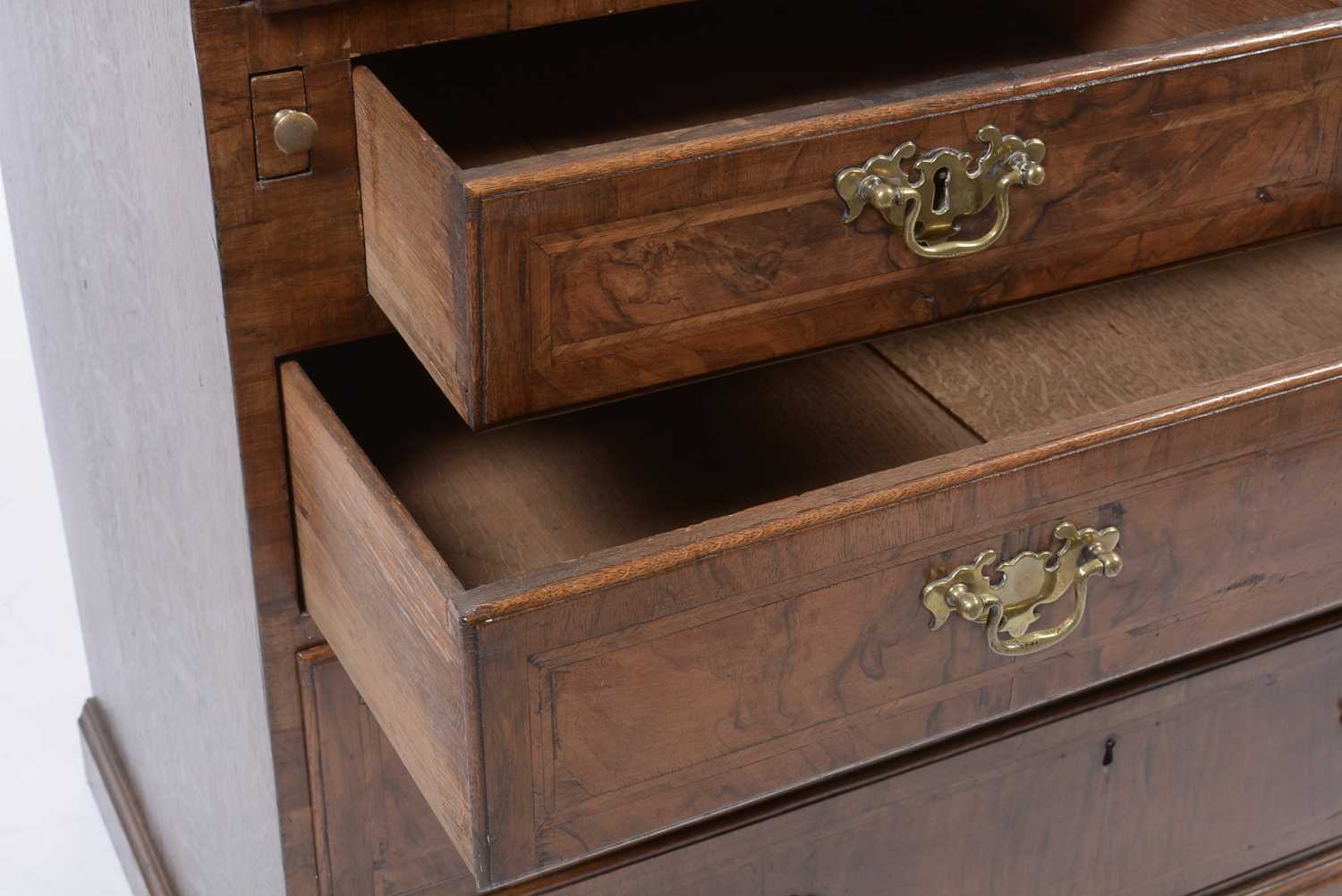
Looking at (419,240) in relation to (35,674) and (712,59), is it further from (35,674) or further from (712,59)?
(35,674)

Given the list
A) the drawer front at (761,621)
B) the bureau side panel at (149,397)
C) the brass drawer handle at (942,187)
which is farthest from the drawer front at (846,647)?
the bureau side panel at (149,397)

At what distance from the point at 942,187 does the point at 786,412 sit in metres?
0.27

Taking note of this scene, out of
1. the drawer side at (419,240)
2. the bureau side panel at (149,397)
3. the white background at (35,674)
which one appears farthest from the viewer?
the white background at (35,674)

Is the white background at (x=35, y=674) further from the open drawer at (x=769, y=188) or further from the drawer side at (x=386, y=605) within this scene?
the open drawer at (x=769, y=188)

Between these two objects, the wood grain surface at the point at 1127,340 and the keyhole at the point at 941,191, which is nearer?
the keyhole at the point at 941,191

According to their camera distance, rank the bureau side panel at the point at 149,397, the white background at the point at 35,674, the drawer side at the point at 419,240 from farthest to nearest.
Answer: the white background at the point at 35,674 < the bureau side panel at the point at 149,397 < the drawer side at the point at 419,240

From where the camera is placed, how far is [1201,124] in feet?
2.81

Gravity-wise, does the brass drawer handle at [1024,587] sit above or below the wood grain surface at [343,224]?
below

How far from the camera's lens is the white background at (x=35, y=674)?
1.32 meters

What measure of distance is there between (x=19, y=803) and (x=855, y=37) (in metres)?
0.81

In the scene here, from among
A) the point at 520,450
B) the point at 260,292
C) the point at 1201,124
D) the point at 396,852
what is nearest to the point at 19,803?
the point at 396,852

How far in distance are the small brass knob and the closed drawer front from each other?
0.87 ft

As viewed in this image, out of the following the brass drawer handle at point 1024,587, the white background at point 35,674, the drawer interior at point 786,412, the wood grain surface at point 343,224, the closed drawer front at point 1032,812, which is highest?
the wood grain surface at point 343,224

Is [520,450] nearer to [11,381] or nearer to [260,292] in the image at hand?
[260,292]
